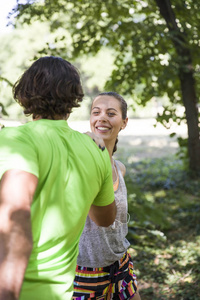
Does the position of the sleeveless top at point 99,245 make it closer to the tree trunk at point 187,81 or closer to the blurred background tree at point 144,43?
the blurred background tree at point 144,43

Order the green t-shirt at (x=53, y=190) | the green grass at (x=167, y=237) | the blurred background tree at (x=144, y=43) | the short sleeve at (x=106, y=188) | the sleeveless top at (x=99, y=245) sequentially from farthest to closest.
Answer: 1. the blurred background tree at (x=144, y=43)
2. the green grass at (x=167, y=237)
3. the sleeveless top at (x=99, y=245)
4. the short sleeve at (x=106, y=188)
5. the green t-shirt at (x=53, y=190)

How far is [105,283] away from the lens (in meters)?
2.38

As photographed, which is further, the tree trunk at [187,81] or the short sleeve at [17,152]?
the tree trunk at [187,81]

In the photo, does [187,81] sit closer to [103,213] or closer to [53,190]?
[103,213]

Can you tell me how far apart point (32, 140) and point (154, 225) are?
16.1ft

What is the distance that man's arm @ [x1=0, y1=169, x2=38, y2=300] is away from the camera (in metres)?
1.09

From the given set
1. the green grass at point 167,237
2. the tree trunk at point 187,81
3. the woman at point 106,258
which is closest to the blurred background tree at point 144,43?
the tree trunk at point 187,81

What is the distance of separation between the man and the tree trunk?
16.7 feet

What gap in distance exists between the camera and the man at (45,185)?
1135mm

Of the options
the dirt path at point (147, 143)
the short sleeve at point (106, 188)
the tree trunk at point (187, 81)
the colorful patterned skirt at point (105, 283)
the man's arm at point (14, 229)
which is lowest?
the colorful patterned skirt at point (105, 283)

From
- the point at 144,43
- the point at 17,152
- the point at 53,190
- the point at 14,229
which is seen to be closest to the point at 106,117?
the point at 53,190

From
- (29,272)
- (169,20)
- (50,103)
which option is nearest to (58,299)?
(29,272)

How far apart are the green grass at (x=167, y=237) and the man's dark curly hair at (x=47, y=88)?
2984mm

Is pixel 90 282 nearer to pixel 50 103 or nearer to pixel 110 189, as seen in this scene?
pixel 110 189
